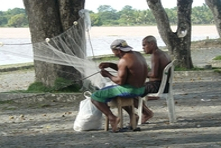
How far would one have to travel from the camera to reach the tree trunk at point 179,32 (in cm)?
1600

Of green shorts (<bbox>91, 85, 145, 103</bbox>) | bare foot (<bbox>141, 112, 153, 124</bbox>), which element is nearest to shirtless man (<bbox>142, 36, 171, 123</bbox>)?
bare foot (<bbox>141, 112, 153, 124</bbox>)

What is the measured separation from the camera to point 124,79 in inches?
303

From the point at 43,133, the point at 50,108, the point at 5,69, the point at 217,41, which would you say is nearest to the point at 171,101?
the point at 43,133

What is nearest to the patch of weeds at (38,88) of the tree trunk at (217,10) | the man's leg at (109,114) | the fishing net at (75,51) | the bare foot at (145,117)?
the fishing net at (75,51)

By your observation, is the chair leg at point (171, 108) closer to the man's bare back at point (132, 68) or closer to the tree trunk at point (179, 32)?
the man's bare back at point (132, 68)

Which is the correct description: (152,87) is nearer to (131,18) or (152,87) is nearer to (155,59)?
(155,59)

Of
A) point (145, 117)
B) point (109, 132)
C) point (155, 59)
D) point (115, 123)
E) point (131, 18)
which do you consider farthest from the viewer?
point (131, 18)

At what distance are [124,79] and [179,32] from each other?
8619 mm

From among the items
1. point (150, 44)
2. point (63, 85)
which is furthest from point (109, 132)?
point (63, 85)

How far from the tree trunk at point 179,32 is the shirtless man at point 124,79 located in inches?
326

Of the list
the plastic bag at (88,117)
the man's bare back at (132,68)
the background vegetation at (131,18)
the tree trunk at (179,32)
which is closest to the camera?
the man's bare back at (132,68)

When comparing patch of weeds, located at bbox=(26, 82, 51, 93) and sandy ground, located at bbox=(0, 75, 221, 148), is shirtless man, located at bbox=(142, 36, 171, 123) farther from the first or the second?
patch of weeds, located at bbox=(26, 82, 51, 93)

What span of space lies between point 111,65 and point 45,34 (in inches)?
158

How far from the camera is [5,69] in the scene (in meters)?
20.7
